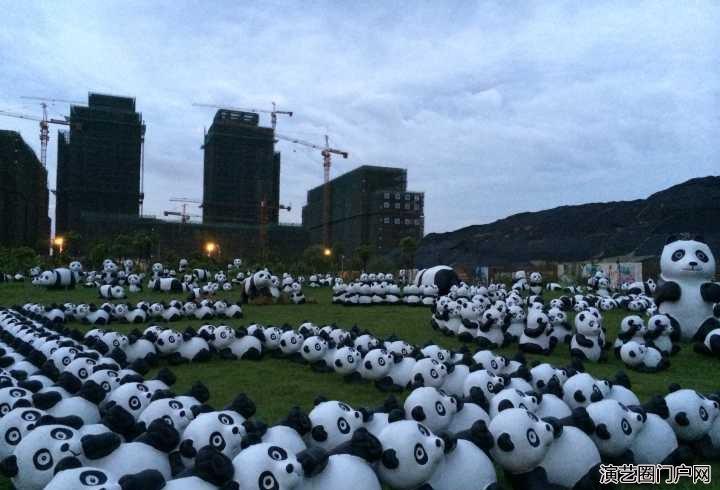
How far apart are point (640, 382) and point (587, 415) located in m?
5.31

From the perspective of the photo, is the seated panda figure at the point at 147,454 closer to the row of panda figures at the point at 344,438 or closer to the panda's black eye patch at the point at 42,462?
the row of panda figures at the point at 344,438

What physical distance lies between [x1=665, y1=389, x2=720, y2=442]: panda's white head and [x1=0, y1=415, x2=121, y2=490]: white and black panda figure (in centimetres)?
574

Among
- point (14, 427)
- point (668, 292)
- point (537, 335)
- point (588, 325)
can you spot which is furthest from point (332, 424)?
point (668, 292)

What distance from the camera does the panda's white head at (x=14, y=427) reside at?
5324mm

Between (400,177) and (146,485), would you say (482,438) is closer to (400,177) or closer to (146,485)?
(146,485)

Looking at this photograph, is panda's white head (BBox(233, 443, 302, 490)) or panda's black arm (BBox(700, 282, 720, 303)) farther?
panda's black arm (BBox(700, 282, 720, 303))

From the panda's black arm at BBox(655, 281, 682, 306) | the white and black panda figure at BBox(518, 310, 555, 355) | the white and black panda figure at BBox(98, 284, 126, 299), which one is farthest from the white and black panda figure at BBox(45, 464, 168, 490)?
the white and black panda figure at BBox(98, 284, 126, 299)

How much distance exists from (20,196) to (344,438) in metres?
101

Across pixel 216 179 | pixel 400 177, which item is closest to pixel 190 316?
pixel 216 179

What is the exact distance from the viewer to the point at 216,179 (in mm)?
125188

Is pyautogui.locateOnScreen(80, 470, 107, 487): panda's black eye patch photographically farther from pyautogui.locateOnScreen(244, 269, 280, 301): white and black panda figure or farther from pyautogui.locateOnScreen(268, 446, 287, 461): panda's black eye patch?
pyautogui.locateOnScreen(244, 269, 280, 301): white and black panda figure

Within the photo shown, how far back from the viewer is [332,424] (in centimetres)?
548

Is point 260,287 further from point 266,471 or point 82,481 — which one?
point 82,481

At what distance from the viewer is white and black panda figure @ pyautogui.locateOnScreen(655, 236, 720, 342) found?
14.1 m
